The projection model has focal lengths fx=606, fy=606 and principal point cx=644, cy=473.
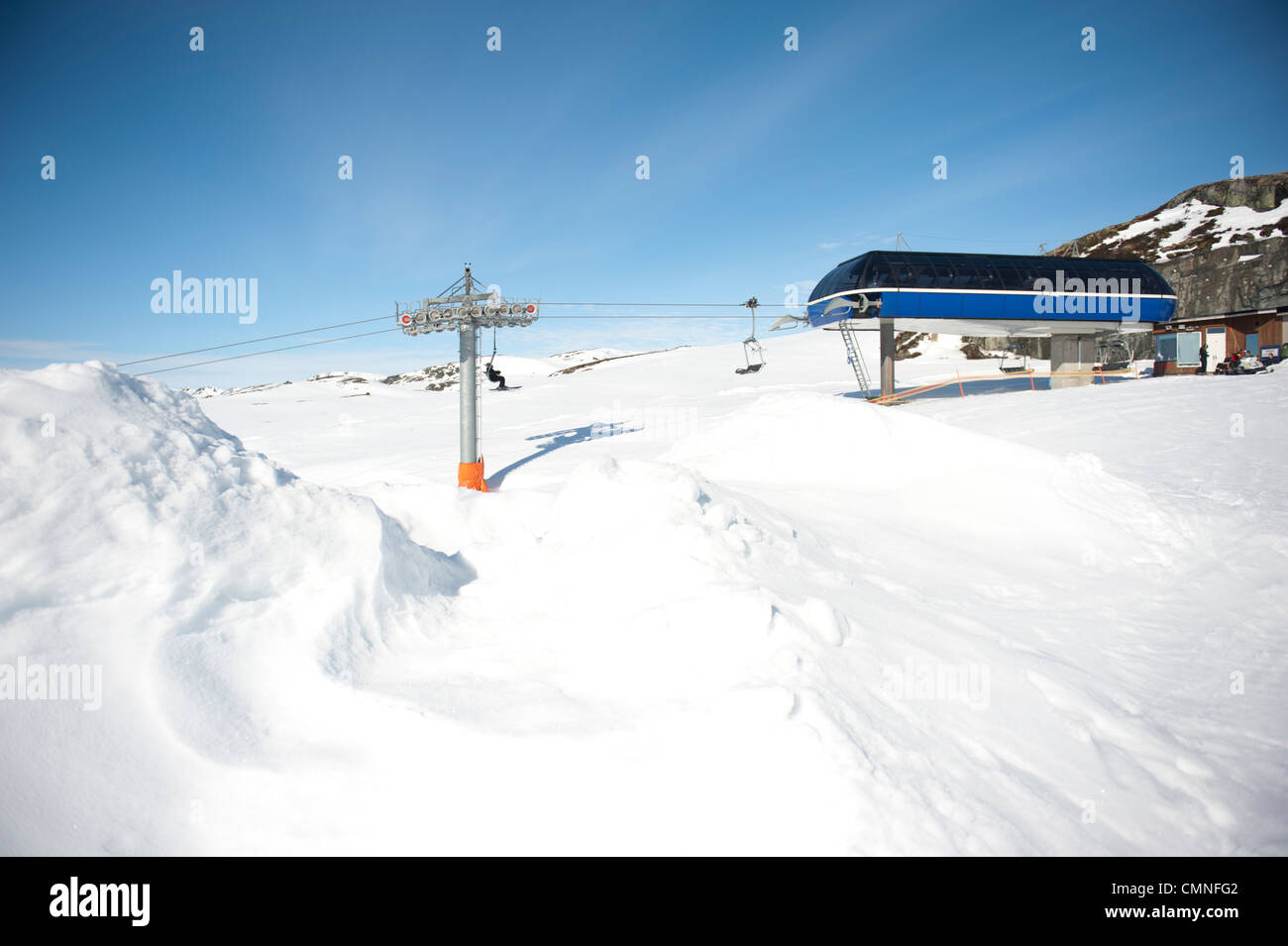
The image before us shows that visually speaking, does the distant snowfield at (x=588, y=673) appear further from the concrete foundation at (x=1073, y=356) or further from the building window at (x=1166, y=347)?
the building window at (x=1166, y=347)

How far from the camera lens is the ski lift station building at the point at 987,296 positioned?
72.0 feet

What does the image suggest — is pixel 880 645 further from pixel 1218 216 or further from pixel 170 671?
pixel 1218 216

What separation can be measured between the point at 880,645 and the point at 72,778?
17.4ft

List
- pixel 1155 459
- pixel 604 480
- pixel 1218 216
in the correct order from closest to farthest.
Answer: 1. pixel 604 480
2. pixel 1155 459
3. pixel 1218 216

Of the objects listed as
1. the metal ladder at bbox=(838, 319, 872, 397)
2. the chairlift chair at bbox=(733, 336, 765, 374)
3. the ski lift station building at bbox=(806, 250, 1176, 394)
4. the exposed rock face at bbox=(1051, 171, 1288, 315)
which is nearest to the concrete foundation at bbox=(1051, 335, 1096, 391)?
the ski lift station building at bbox=(806, 250, 1176, 394)

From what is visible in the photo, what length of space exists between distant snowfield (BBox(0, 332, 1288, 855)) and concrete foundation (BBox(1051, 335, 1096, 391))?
21.0 metres

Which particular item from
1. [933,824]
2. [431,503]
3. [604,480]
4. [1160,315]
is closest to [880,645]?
[933,824]

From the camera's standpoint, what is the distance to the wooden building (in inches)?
1053

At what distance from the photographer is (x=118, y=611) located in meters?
3.72

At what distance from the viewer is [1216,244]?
47.1 m

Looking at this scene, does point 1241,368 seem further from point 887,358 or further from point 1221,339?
point 887,358
